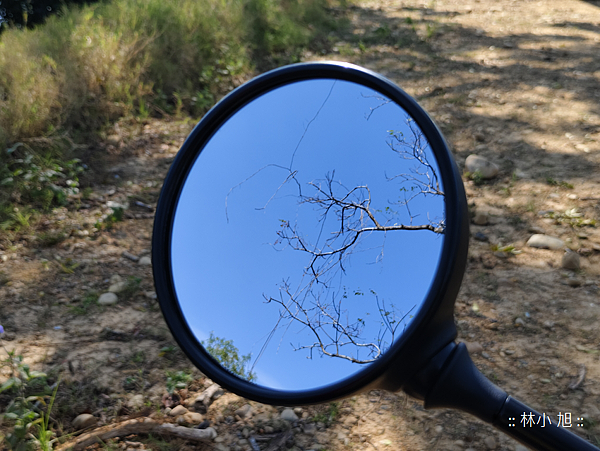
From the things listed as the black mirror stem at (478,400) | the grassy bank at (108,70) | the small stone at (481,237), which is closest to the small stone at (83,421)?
the black mirror stem at (478,400)

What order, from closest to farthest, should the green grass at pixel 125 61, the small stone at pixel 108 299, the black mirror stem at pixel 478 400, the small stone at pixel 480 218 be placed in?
the black mirror stem at pixel 478 400, the small stone at pixel 108 299, the small stone at pixel 480 218, the green grass at pixel 125 61

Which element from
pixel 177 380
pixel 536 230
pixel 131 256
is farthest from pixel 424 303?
pixel 131 256

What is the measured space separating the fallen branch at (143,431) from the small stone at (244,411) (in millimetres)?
130

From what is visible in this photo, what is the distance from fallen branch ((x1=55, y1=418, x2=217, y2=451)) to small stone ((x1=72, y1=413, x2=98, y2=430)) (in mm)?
46

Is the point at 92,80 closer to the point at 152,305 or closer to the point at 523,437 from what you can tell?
the point at 152,305

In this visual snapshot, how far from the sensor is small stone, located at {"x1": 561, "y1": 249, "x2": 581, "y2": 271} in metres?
2.66

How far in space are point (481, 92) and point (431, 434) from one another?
399 centimetres

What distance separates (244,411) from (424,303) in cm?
121

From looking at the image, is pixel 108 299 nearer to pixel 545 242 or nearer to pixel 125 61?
pixel 545 242

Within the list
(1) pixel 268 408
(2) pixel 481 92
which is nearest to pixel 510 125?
(2) pixel 481 92

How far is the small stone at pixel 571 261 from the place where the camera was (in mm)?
2664

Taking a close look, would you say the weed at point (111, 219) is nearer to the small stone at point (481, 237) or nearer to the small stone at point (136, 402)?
the small stone at point (136, 402)

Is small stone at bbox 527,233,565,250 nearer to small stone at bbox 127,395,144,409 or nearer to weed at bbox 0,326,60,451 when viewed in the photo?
small stone at bbox 127,395,144,409

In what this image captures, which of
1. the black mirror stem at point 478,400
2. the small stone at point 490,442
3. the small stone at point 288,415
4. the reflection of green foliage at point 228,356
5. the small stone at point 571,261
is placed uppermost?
the black mirror stem at point 478,400
